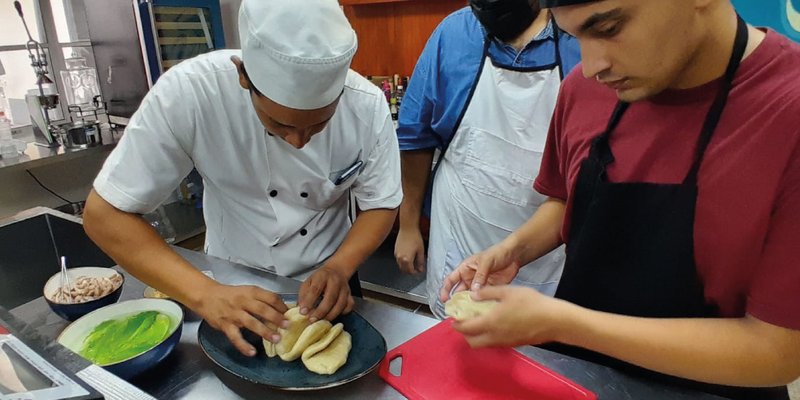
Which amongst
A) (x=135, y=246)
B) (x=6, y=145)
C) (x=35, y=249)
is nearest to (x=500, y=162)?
(x=135, y=246)

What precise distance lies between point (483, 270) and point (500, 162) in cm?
54

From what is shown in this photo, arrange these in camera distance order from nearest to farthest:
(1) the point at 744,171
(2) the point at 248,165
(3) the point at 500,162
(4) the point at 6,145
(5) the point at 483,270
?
1. (1) the point at 744,171
2. (5) the point at 483,270
3. (2) the point at 248,165
4. (3) the point at 500,162
5. (4) the point at 6,145

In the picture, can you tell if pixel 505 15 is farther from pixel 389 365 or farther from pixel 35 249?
pixel 35 249

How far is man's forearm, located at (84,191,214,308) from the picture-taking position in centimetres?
121

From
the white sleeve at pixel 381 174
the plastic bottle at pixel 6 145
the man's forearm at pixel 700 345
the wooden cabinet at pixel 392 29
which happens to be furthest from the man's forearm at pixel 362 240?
the plastic bottle at pixel 6 145

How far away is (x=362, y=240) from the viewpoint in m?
1.47

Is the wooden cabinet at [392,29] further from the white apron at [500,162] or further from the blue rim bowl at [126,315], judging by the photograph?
the blue rim bowl at [126,315]

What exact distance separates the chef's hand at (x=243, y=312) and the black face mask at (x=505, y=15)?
95cm

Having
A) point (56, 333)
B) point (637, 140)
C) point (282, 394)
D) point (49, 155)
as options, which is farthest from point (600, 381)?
point (49, 155)

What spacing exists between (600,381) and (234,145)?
103 cm

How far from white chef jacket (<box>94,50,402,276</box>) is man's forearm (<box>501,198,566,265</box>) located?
42cm

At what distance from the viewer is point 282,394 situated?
39.9 inches

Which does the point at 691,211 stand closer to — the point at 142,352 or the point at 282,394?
the point at 282,394

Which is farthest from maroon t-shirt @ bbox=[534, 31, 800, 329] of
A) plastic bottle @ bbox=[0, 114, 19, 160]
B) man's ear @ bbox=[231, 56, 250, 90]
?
plastic bottle @ bbox=[0, 114, 19, 160]
